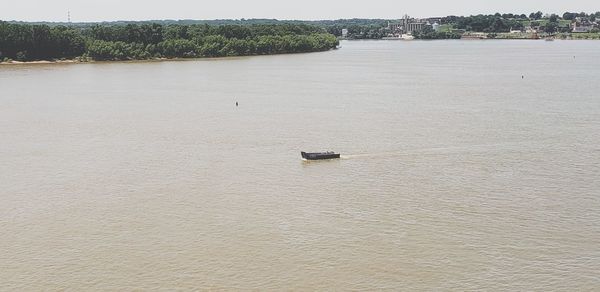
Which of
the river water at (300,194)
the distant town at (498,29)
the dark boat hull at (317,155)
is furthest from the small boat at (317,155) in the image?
the distant town at (498,29)

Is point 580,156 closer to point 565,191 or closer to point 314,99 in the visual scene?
point 565,191

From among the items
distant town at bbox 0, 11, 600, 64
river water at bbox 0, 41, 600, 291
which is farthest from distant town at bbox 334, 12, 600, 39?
river water at bbox 0, 41, 600, 291

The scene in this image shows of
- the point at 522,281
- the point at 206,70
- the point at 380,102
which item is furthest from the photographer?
the point at 206,70

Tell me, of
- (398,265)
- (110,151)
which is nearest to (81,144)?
(110,151)

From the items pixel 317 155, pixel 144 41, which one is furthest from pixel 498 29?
pixel 317 155

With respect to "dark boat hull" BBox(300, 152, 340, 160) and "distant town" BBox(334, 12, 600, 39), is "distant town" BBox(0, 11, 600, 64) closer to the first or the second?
"dark boat hull" BBox(300, 152, 340, 160)
